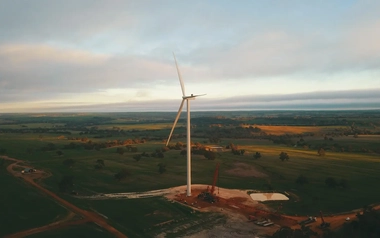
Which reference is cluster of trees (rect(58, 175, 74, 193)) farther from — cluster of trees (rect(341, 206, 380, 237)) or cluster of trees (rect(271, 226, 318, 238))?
cluster of trees (rect(341, 206, 380, 237))

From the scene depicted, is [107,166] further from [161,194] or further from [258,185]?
[258,185]

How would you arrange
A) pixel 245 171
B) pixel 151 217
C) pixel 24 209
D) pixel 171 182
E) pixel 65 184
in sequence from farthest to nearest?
pixel 245 171
pixel 171 182
pixel 65 184
pixel 24 209
pixel 151 217

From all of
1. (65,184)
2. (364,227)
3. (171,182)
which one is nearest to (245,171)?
(171,182)

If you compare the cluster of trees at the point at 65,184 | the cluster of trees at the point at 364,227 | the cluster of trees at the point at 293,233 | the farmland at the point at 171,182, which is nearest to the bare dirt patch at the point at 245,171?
the farmland at the point at 171,182

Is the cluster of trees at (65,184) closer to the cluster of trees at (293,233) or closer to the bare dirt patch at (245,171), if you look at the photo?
the bare dirt patch at (245,171)

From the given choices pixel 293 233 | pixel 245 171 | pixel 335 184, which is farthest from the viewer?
pixel 245 171

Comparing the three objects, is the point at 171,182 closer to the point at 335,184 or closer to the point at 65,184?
the point at 65,184

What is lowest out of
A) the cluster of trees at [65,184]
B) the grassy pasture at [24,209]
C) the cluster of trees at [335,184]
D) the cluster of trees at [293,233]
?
the cluster of trees at [335,184]

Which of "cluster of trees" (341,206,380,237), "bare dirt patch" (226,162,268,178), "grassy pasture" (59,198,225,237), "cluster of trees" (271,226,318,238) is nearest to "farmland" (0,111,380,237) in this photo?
"bare dirt patch" (226,162,268,178)
